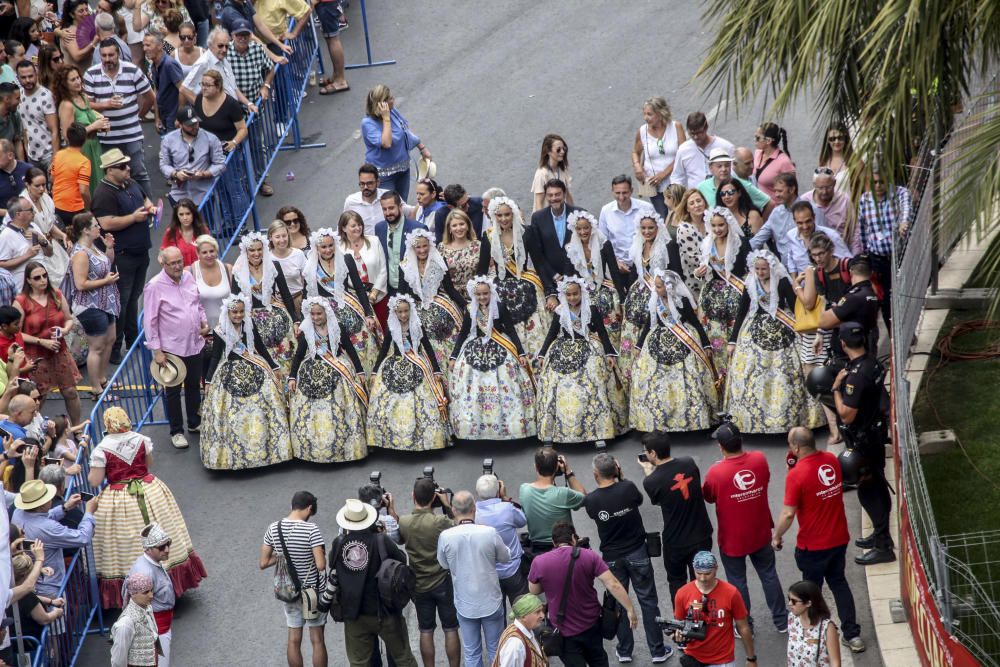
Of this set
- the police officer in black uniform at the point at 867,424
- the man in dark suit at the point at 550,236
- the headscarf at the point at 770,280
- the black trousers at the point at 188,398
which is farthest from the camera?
the black trousers at the point at 188,398

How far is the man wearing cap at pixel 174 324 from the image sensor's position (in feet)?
49.0

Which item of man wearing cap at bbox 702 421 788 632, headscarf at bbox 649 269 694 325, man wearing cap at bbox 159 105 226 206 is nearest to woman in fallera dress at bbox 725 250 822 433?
headscarf at bbox 649 269 694 325

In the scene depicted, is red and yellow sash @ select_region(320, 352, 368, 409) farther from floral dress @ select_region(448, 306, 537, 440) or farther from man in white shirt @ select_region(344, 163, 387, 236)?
man in white shirt @ select_region(344, 163, 387, 236)

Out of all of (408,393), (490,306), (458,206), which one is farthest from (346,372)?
(458,206)

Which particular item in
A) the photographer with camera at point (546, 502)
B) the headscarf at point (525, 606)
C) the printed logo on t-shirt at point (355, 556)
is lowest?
the headscarf at point (525, 606)

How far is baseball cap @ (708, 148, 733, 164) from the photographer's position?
15711 mm

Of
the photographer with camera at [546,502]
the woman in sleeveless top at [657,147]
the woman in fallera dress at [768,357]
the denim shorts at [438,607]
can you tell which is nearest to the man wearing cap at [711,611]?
the photographer with camera at [546,502]

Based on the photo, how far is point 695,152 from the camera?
16672mm

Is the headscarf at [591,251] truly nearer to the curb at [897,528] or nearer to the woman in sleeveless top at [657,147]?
the woman in sleeveless top at [657,147]

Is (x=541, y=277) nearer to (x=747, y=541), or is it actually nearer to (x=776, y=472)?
(x=776, y=472)

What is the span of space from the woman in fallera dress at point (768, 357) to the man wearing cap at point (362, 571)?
3923mm

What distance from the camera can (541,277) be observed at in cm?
1507

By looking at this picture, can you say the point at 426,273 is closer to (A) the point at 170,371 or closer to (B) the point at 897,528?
(A) the point at 170,371

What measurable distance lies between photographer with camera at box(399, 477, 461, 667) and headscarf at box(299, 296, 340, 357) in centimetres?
286
